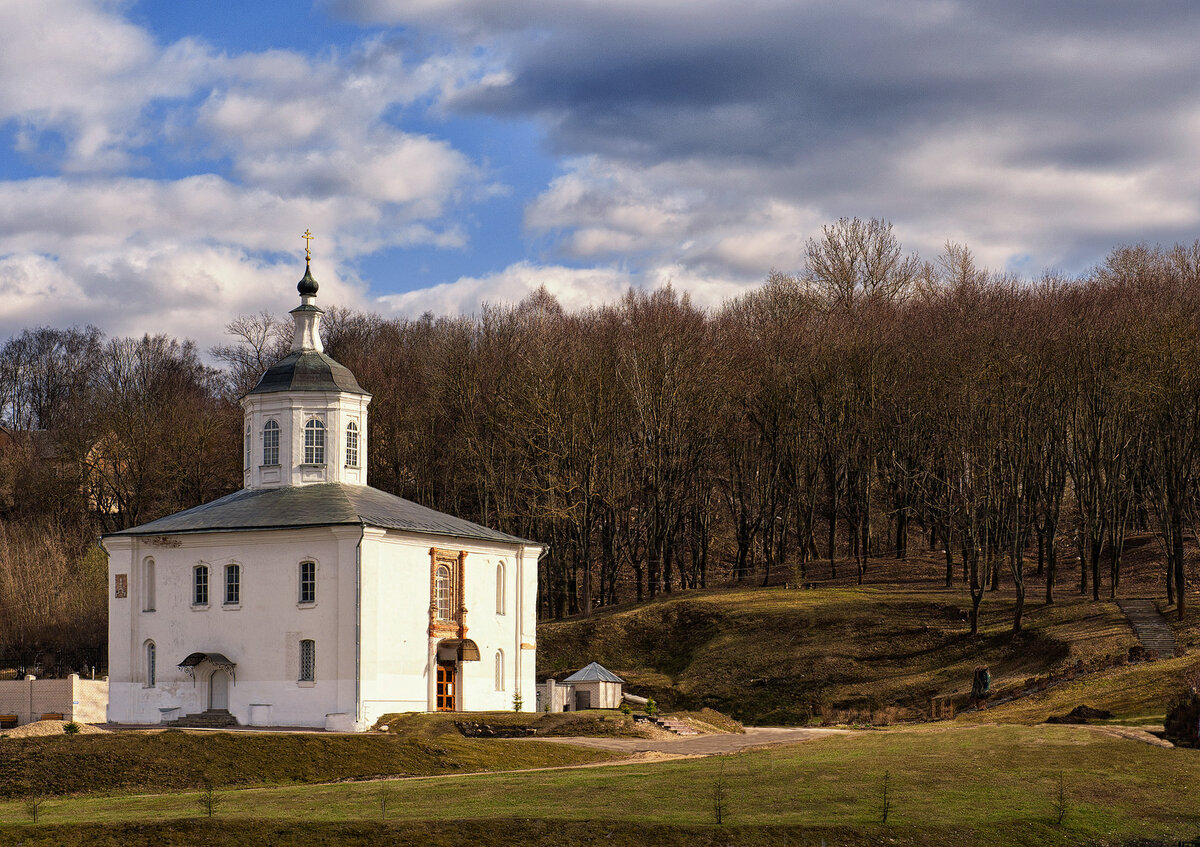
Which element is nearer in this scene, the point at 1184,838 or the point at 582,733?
the point at 1184,838

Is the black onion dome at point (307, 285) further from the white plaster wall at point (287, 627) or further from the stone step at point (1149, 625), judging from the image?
the stone step at point (1149, 625)

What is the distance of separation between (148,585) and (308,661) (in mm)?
6577

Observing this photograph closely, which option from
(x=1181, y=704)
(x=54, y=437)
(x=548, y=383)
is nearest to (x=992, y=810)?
(x=1181, y=704)

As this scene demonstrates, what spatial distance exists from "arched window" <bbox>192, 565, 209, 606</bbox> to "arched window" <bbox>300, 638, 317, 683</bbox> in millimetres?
3920

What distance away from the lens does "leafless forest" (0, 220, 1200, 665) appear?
181 feet

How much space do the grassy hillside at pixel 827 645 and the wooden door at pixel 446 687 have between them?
10.7 meters

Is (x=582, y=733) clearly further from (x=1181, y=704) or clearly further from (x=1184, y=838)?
(x=1184, y=838)

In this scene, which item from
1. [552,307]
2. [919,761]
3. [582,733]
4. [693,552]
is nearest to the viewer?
[919,761]

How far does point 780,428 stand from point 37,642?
119 ft

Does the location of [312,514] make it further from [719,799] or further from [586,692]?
[719,799]

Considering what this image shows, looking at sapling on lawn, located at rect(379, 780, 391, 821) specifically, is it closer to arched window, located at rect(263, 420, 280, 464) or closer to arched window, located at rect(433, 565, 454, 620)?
arched window, located at rect(433, 565, 454, 620)

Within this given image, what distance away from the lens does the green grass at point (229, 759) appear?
93.8 feet

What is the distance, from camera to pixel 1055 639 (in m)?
49.8

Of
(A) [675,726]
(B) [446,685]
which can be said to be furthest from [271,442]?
(A) [675,726]
